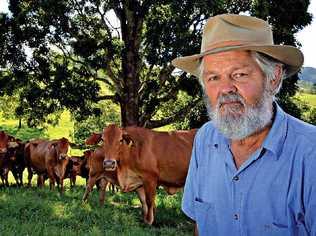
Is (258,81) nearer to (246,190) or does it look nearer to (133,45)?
(246,190)

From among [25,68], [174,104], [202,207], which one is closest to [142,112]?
[174,104]

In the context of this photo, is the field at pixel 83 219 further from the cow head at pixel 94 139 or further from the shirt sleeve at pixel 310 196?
the shirt sleeve at pixel 310 196

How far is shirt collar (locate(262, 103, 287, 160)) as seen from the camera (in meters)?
3.06

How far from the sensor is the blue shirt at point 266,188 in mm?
2943

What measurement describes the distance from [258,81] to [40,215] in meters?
7.53

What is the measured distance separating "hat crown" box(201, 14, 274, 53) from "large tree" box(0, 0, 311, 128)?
17.8 metres

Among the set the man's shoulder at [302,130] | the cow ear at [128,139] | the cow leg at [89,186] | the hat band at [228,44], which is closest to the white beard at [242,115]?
the man's shoulder at [302,130]

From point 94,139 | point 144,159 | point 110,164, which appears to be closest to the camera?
point 110,164

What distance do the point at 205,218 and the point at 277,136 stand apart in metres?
0.66

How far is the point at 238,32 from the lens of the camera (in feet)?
10.5

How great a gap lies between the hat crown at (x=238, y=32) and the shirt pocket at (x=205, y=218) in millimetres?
937

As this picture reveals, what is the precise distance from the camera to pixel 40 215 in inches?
394

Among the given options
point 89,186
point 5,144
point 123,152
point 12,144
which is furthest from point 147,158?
point 12,144

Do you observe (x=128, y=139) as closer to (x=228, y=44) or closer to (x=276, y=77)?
(x=276, y=77)
